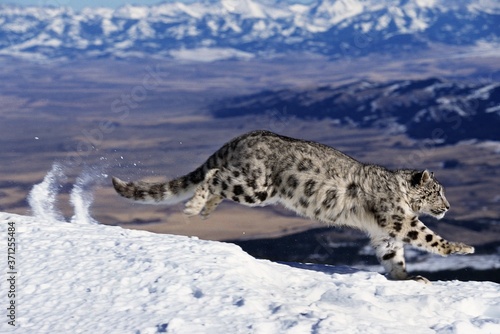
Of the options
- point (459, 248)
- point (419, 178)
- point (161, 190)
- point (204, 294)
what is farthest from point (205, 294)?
point (419, 178)

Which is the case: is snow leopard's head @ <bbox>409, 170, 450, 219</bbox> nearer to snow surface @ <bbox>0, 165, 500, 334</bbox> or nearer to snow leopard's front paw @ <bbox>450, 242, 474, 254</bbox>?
snow leopard's front paw @ <bbox>450, 242, 474, 254</bbox>

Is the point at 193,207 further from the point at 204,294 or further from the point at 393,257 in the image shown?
the point at 393,257

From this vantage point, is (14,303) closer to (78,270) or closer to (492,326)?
(78,270)

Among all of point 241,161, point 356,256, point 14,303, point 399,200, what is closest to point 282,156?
point 241,161

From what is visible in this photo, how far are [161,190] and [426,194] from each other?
454 cm

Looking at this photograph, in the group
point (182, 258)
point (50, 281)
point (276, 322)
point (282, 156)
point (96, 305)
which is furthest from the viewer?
point (282, 156)

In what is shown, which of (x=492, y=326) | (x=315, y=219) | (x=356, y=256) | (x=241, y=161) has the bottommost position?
(x=356, y=256)

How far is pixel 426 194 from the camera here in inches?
503

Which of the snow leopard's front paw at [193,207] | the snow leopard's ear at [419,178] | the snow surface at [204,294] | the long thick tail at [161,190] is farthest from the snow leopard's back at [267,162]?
the snow surface at [204,294]

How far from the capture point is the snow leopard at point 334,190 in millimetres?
12211

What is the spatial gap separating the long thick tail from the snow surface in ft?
2.34

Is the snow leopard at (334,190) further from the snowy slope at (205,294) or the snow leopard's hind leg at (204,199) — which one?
the snowy slope at (205,294)

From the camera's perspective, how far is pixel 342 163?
41.3 feet

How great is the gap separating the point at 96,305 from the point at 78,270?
1466mm
